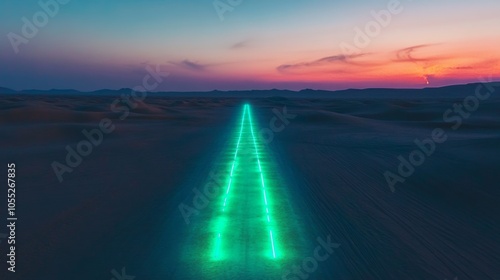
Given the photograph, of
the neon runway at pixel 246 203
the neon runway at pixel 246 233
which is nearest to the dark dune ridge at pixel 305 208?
the neon runway at pixel 246 233

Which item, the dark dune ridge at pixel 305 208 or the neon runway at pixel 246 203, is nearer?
the dark dune ridge at pixel 305 208

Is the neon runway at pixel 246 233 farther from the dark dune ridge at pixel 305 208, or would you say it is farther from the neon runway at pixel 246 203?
the dark dune ridge at pixel 305 208

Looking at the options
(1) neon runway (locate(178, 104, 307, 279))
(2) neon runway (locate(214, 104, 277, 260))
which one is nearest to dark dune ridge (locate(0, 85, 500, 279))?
(1) neon runway (locate(178, 104, 307, 279))

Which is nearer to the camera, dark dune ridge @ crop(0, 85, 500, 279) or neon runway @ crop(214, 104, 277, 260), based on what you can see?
dark dune ridge @ crop(0, 85, 500, 279)

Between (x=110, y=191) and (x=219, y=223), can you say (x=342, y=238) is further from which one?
(x=110, y=191)

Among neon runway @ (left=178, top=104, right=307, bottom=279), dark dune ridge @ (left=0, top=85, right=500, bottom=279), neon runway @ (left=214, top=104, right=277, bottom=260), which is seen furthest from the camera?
neon runway @ (left=214, top=104, right=277, bottom=260)

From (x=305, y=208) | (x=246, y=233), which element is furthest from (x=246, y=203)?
(x=246, y=233)

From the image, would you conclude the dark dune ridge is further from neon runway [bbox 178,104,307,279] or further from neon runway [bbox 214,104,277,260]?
neon runway [bbox 214,104,277,260]

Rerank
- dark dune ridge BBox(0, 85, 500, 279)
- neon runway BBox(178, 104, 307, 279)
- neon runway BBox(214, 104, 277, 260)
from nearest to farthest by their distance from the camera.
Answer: neon runway BBox(178, 104, 307, 279) < dark dune ridge BBox(0, 85, 500, 279) < neon runway BBox(214, 104, 277, 260)

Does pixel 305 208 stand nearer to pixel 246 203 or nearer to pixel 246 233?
pixel 246 203
